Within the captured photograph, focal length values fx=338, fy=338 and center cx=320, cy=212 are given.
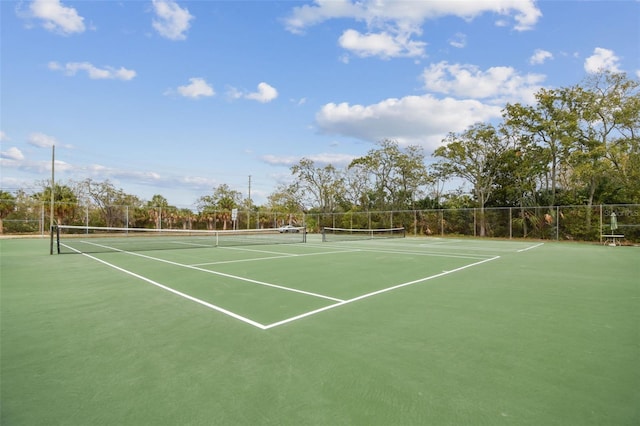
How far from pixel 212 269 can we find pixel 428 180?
3083cm

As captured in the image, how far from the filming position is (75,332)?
380 cm

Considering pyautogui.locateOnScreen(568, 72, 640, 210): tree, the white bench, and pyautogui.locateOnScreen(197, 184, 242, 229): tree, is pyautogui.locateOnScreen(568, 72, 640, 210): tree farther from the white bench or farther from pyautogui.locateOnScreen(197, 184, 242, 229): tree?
pyautogui.locateOnScreen(197, 184, 242, 229): tree

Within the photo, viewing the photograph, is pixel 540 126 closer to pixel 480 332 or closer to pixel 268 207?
pixel 480 332

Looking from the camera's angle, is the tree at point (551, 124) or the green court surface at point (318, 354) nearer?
the green court surface at point (318, 354)

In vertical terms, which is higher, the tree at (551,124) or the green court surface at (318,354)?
the tree at (551,124)

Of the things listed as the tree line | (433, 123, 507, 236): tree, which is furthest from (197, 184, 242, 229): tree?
(433, 123, 507, 236): tree

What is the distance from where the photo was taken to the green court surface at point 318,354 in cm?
228

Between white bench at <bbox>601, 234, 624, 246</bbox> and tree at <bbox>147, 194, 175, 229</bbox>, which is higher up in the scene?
tree at <bbox>147, 194, 175, 229</bbox>

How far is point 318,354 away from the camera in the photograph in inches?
126

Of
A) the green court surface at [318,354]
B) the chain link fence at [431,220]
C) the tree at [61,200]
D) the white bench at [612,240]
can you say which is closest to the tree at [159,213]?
the chain link fence at [431,220]

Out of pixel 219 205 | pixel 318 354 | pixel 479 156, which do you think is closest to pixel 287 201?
pixel 219 205

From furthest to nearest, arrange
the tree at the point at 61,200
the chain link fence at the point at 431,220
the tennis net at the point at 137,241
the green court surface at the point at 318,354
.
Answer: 1. the tree at the point at 61,200
2. the chain link fence at the point at 431,220
3. the tennis net at the point at 137,241
4. the green court surface at the point at 318,354

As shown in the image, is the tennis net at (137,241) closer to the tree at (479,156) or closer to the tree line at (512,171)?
the tree line at (512,171)

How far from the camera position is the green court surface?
7.49 feet
